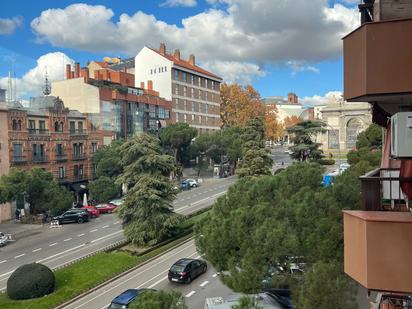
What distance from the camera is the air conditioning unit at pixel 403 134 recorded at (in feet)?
14.3

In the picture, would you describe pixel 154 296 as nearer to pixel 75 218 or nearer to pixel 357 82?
pixel 357 82

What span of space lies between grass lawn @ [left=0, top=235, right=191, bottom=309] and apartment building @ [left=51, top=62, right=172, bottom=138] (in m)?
31.9

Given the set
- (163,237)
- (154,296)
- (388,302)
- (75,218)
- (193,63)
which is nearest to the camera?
(388,302)

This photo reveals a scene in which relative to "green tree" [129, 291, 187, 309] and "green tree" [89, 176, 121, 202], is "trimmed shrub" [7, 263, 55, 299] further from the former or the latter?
"green tree" [89, 176, 121, 202]

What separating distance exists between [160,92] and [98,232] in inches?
1753

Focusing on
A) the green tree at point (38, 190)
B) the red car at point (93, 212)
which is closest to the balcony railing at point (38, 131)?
the green tree at point (38, 190)

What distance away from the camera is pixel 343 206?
43.7 feet

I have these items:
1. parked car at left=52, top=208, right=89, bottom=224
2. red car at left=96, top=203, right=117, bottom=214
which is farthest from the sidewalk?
red car at left=96, top=203, right=117, bottom=214

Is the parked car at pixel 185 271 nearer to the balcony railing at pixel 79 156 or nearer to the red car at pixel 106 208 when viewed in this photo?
the red car at pixel 106 208

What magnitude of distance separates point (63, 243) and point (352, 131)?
65569 millimetres

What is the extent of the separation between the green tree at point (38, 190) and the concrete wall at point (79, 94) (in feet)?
63.6

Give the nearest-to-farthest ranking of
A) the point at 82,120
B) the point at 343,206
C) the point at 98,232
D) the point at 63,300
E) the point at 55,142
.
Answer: the point at 343,206, the point at 63,300, the point at 98,232, the point at 55,142, the point at 82,120

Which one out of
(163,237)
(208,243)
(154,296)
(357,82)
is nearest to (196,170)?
(163,237)

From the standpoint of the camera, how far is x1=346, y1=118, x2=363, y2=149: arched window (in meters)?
83.1
